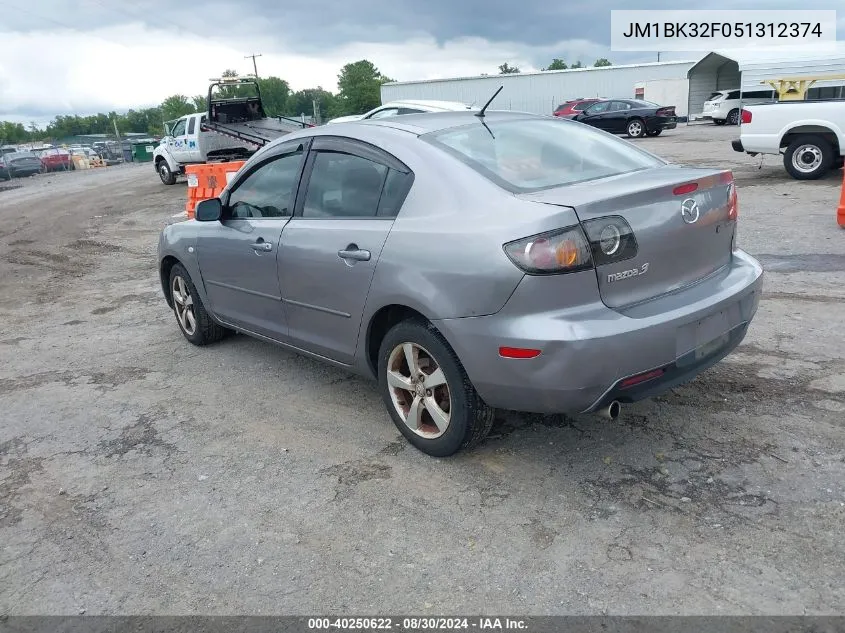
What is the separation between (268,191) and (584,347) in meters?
2.48

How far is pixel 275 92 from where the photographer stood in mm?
139125

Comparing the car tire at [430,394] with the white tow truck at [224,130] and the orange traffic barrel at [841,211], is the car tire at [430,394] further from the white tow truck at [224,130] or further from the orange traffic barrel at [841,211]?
the white tow truck at [224,130]

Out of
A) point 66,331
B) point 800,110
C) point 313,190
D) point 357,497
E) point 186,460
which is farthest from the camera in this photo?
point 800,110

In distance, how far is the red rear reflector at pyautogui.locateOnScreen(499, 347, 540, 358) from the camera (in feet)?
9.41

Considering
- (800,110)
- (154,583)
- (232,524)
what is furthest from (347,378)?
(800,110)

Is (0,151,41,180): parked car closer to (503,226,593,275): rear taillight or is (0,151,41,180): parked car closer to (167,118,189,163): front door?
(167,118,189,163): front door

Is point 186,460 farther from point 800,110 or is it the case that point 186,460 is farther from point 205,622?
point 800,110

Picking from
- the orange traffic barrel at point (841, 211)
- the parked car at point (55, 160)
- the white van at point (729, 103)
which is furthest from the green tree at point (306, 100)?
the orange traffic barrel at point (841, 211)

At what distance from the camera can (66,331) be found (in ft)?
21.3

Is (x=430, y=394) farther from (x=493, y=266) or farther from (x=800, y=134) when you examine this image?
(x=800, y=134)

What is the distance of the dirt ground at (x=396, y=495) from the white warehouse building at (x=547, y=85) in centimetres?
4043

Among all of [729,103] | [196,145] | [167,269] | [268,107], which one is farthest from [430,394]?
[268,107]

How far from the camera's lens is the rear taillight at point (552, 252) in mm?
2848

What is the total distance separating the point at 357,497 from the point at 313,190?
180 cm
